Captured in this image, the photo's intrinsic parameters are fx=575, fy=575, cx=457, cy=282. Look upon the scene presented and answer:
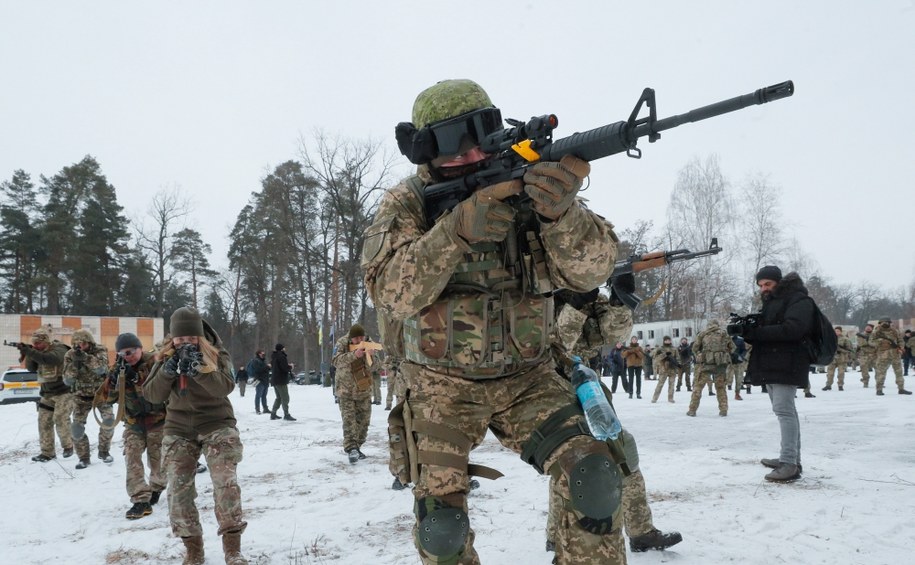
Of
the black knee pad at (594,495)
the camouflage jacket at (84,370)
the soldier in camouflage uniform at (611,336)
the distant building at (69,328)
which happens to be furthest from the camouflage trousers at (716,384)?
the distant building at (69,328)

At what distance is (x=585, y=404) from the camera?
2357mm

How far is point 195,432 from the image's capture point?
4.34 meters

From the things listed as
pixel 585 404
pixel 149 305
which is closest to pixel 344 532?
pixel 585 404

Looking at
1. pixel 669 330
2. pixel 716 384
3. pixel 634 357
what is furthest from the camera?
pixel 669 330

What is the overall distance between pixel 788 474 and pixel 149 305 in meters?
43.1

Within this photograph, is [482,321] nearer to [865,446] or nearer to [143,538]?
[143,538]

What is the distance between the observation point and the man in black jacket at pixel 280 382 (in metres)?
13.5

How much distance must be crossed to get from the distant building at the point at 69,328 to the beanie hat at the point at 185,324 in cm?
2669

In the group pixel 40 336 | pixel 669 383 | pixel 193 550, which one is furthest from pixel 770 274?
pixel 40 336

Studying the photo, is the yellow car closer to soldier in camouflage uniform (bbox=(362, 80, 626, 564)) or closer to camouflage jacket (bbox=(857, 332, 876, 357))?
soldier in camouflage uniform (bbox=(362, 80, 626, 564))

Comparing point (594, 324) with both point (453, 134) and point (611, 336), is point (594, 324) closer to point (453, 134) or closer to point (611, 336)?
point (611, 336)

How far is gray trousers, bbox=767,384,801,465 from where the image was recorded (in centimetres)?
559

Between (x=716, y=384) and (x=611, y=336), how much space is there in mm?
8296

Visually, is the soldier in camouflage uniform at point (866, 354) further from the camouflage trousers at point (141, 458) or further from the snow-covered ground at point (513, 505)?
the camouflage trousers at point (141, 458)
